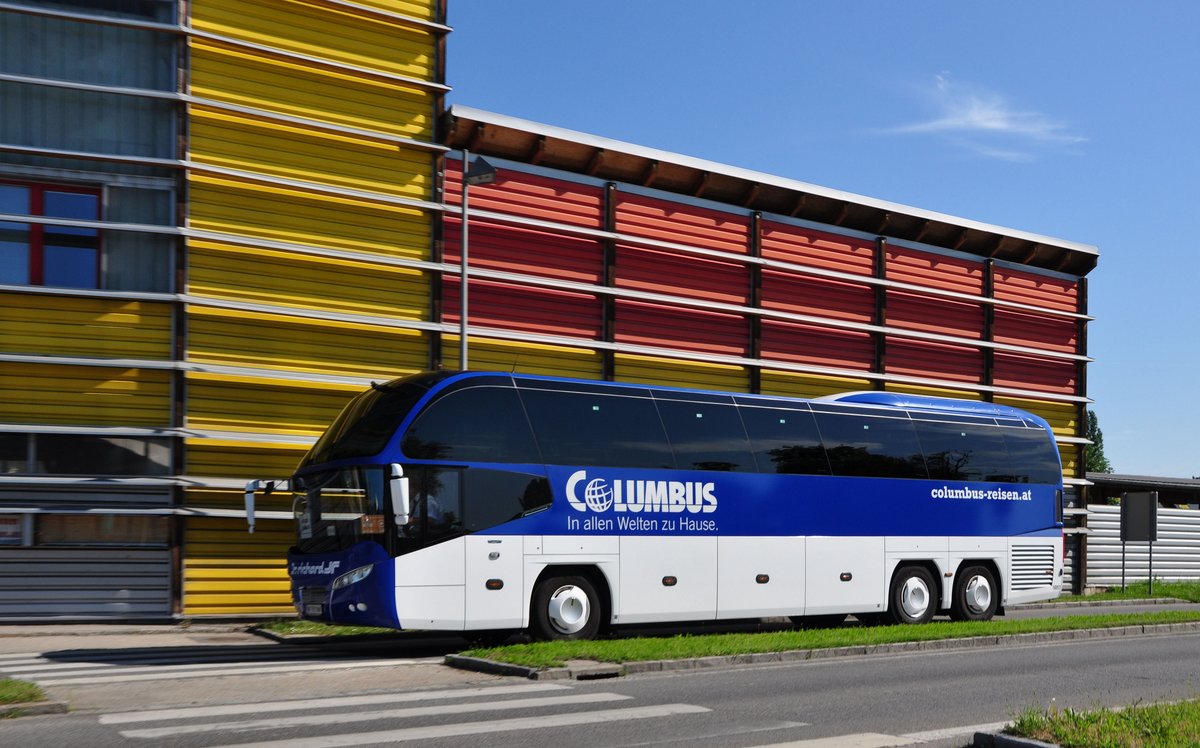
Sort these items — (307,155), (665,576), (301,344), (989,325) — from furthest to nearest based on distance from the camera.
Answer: (989,325) → (307,155) → (301,344) → (665,576)

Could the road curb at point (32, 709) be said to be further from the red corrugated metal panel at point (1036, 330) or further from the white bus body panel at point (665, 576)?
the red corrugated metal panel at point (1036, 330)

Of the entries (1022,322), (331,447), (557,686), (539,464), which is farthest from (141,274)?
(1022,322)

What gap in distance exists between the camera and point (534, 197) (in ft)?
80.9

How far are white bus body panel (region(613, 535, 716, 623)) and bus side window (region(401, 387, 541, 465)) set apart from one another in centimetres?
215

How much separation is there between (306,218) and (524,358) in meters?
4.89

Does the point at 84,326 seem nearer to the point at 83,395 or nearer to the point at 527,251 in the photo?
the point at 83,395

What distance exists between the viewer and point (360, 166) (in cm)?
2255

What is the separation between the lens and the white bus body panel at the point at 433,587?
1529 centimetres

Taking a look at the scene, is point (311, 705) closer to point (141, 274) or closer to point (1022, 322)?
point (141, 274)

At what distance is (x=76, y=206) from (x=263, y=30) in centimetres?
437

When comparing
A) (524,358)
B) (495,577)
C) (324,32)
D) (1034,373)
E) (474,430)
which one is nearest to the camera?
(495,577)

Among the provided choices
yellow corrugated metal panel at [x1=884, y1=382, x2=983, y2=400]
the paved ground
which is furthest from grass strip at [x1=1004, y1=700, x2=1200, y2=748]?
yellow corrugated metal panel at [x1=884, y1=382, x2=983, y2=400]

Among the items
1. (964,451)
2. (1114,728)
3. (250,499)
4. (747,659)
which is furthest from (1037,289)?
(1114,728)

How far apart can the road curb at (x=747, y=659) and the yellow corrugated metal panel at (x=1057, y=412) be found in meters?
14.0
